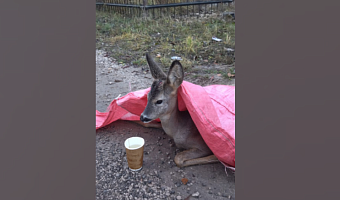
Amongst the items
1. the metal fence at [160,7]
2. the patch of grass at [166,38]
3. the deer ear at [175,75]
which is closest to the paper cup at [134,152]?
the deer ear at [175,75]

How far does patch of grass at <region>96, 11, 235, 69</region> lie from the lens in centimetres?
302

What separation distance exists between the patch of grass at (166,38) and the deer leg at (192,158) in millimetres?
1245

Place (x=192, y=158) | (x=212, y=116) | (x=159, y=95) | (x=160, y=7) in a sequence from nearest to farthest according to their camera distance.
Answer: (x=212, y=116)
(x=159, y=95)
(x=192, y=158)
(x=160, y=7)

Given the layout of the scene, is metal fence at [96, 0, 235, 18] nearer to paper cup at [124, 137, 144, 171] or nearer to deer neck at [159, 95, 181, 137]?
deer neck at [159, 95, 181, 137]

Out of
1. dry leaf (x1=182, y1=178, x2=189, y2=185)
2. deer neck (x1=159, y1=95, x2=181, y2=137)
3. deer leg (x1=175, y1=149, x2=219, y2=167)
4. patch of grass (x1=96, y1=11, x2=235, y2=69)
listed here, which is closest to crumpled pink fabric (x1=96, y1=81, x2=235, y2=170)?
deer neck (x1=159, y1=95, x2=181, y2=137)

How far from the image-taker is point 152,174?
2.02 meters

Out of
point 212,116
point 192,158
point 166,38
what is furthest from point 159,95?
point 166,38

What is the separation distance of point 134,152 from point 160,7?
1929mm

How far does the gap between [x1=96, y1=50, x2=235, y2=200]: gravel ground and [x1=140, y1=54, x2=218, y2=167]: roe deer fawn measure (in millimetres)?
94

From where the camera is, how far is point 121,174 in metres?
2.01

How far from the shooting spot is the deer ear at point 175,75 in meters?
1.80

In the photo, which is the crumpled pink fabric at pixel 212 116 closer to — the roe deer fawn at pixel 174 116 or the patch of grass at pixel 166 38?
the roe deer fawn at pixel 174 116

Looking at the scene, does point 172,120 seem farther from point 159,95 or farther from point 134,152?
point 134,152

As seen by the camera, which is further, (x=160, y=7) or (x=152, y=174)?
(x=160, y=7)
